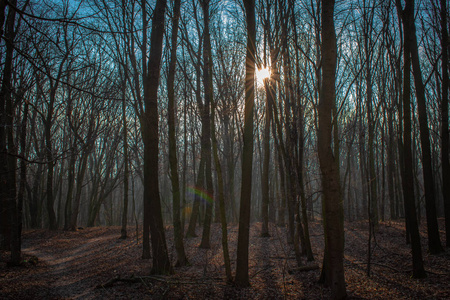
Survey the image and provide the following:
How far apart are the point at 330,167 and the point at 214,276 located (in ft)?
11.7

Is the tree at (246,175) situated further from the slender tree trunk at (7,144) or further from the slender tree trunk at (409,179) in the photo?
the slender tree trunk at (7,144)

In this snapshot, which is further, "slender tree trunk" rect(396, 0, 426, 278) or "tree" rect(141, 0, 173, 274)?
"tree" rect(141, 0, 173, 274)

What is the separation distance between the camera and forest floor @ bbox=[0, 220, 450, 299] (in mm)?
5074

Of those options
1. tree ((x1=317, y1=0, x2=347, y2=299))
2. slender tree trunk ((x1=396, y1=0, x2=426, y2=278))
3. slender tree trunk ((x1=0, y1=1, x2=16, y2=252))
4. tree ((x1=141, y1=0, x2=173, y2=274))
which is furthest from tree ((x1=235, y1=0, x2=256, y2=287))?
slender tree trunk ((x1=0, y1=1, x2=16, y2=252))

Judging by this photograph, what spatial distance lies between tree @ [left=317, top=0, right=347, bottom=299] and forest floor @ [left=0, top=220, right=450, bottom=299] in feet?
2.50

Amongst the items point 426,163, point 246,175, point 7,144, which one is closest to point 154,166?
point 246,175

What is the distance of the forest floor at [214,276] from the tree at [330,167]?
76 cm

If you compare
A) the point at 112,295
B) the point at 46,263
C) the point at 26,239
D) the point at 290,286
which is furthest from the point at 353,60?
the point at 26,239

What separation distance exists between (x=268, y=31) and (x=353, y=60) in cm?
642

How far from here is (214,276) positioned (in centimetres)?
620

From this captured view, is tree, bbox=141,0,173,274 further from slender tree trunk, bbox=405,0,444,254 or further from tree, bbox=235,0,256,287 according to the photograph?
slender tree trunk, bbox=405,0,444,254

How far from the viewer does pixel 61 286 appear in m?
6.17

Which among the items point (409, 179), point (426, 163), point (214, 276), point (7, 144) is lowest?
point (214, 276)

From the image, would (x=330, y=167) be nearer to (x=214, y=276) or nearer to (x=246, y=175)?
(x=246, y=175)
